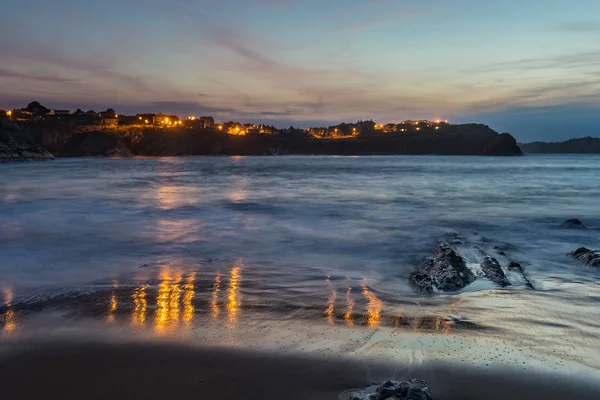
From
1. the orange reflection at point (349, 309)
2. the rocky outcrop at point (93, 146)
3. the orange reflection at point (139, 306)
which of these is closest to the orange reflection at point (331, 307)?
the orange reflection at point (349, 309)

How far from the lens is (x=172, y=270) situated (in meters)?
8.28

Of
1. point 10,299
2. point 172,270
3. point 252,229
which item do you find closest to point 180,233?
point 252,229

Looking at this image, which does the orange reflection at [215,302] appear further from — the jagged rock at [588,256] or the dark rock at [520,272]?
the jagged rock at [588,256]

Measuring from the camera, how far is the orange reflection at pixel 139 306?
17.4 ft

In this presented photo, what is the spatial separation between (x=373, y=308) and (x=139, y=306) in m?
3.18

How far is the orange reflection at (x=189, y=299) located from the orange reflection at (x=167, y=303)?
9 cm

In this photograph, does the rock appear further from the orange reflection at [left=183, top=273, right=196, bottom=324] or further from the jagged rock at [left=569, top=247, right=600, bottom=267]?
the orange reflection at [left=183, top=273, right=196, bottom=324]

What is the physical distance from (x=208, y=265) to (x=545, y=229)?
11.7m

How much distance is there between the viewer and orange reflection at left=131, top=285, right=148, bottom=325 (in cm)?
Answer: 531

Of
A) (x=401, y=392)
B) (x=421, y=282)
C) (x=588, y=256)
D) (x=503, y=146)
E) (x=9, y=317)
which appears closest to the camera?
(x=401, y=392)

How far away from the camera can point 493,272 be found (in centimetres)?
742

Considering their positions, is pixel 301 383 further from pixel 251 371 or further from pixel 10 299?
pixel 10 299

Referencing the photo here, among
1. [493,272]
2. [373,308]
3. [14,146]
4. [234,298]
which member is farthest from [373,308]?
[14,146]

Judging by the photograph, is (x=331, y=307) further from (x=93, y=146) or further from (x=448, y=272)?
(x=93, y=146)
